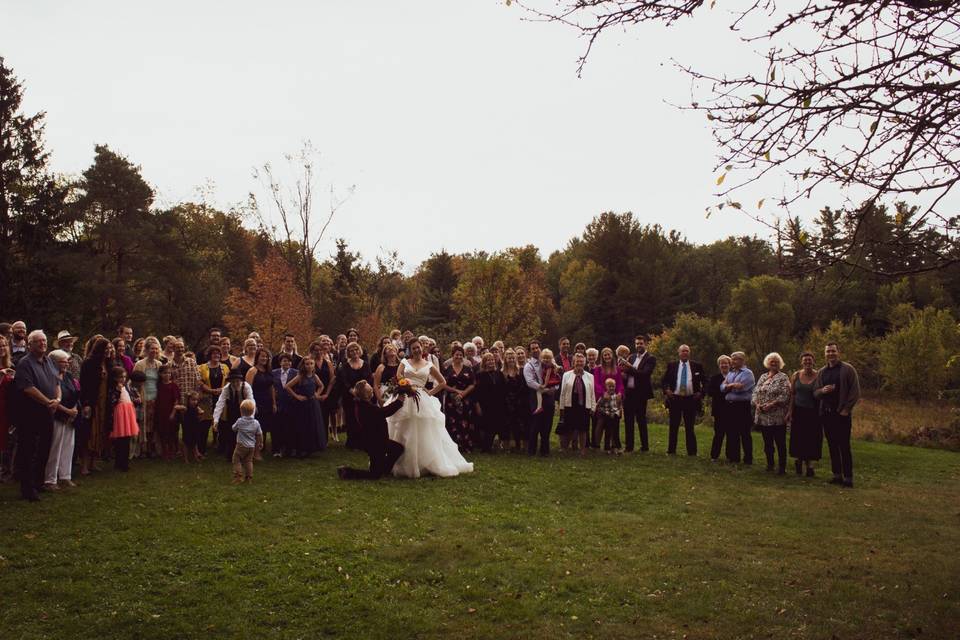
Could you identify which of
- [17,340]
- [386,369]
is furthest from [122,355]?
[386,369]

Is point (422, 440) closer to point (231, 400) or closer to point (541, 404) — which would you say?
point (541, 404)

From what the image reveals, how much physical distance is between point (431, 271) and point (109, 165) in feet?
76.0

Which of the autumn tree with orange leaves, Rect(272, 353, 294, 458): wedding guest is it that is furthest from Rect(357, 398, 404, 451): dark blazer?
the autumn tree with orange leaves

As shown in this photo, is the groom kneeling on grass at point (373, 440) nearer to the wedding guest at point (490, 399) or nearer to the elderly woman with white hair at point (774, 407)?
the wedding guest at point (490, 399)

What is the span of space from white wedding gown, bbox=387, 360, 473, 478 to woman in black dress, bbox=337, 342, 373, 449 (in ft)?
7.79

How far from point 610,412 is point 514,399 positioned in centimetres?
191

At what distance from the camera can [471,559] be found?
715cm

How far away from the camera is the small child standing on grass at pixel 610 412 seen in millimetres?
14156

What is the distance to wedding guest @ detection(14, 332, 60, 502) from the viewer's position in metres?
9.15

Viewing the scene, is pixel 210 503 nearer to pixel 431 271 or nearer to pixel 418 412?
pixel 418 412

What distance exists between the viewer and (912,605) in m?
6.14

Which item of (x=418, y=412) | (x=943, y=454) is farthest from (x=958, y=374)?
(x=418, y=412)

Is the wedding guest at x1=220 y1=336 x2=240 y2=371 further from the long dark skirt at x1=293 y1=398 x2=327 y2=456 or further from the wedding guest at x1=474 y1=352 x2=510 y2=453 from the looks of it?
the wedding guest at x1=474 y1=352 x2=510 y2=453

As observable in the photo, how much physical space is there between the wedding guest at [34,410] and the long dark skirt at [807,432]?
1134 centimetres
